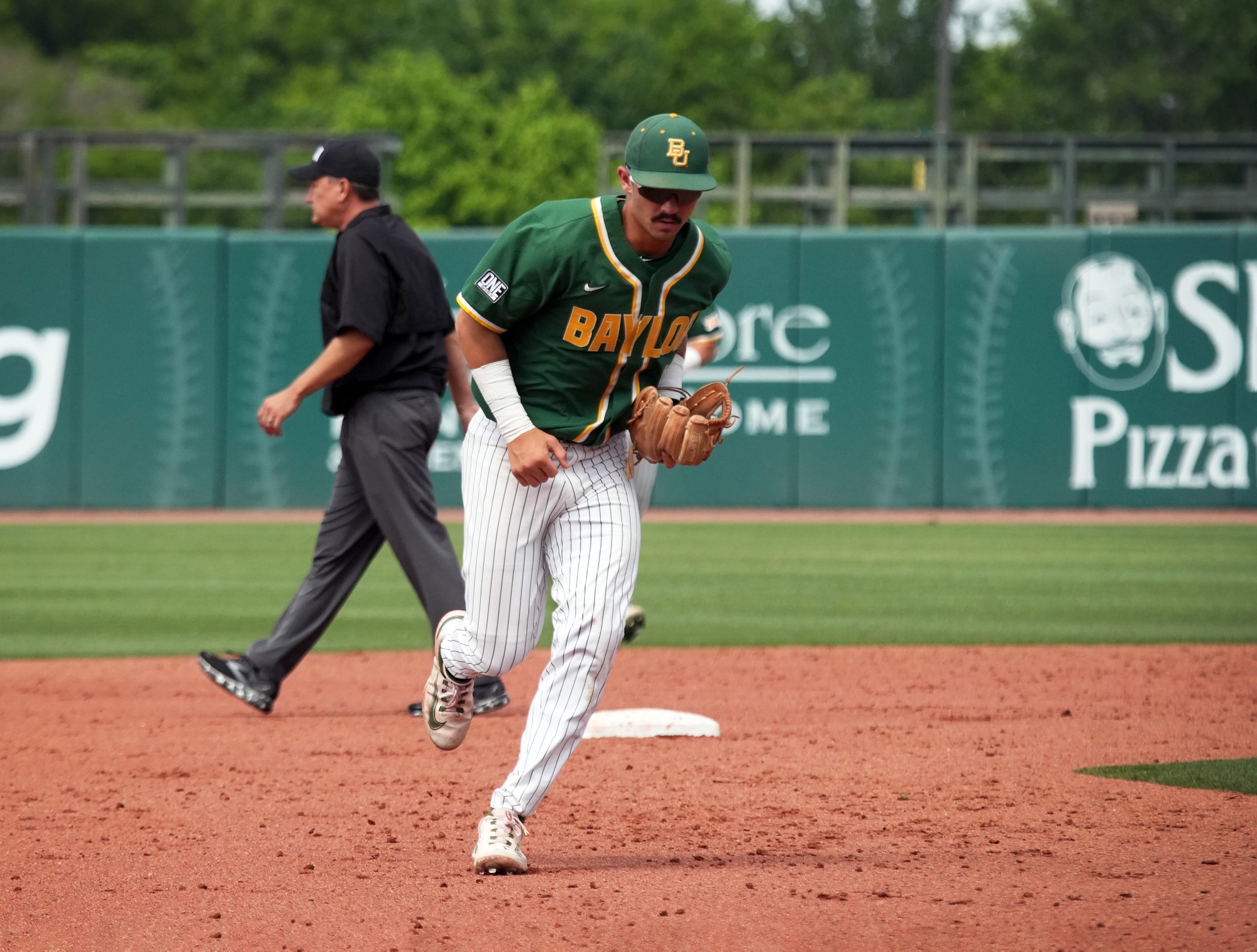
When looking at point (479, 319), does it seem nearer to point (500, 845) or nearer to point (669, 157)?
point (669, 157)

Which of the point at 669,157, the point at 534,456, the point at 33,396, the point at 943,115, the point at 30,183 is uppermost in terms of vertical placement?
the point at 943,115

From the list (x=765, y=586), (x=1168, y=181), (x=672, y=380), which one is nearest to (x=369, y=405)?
(x=672, y=380)

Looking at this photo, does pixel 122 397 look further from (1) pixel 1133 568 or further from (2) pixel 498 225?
(2) pixel 498 225

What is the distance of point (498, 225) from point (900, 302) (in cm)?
2019

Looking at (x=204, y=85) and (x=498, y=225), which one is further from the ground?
(x=204, y=85)

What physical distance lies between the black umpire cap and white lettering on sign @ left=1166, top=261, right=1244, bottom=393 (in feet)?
29.6

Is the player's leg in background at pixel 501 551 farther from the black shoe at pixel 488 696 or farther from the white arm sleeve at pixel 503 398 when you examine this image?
the black shoe at pixel 488 696

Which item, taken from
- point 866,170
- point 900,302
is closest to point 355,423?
point 900,302

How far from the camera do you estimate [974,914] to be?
10.3ft

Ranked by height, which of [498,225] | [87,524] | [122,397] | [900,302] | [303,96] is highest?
[303,96]

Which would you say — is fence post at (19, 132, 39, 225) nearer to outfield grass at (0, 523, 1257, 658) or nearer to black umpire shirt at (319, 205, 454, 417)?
outfield grass at (0, 523, 1257, 658)

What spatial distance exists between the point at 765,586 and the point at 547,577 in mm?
5300

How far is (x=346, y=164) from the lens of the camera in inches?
211

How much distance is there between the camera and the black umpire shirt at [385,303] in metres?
5.19
